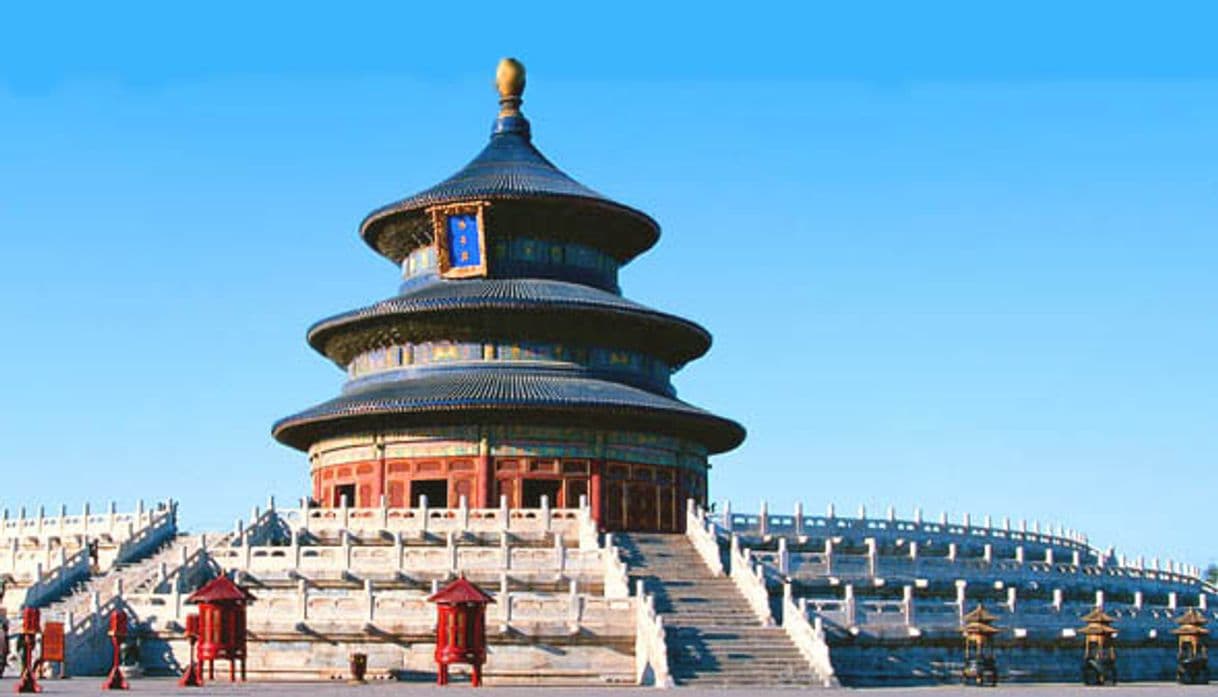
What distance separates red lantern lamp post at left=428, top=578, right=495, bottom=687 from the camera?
35.2 metres

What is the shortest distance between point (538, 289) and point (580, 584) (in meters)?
19.5

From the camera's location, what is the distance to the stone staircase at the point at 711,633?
35.8 meters

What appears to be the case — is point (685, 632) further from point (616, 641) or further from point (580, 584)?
point (580, 584)

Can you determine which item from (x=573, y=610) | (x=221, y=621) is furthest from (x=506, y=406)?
(x=221, y=621)

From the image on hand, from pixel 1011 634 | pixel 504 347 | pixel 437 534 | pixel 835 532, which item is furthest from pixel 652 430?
pixel 1011 634

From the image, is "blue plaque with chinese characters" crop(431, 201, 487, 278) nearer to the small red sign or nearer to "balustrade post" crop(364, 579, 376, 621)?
"balustrade post" crop(364, 579, 376, 621)

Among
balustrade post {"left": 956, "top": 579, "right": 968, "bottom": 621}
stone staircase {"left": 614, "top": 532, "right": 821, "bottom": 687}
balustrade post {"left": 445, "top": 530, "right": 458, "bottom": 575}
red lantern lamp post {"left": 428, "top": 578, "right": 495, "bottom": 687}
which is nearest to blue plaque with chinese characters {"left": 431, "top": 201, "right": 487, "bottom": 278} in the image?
stone staircase {"left": 614, "top": 532, "right": 821, "bottom": 687}

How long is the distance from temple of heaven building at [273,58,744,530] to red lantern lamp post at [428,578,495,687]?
54.1 feet

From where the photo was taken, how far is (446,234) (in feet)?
200

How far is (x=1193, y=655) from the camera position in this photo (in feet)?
140

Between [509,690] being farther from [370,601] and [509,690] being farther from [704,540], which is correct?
[704,540]

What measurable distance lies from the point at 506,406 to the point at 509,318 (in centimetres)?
511

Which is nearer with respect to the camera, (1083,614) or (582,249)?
(1083,614)

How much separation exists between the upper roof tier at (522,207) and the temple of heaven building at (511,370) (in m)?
0.08
